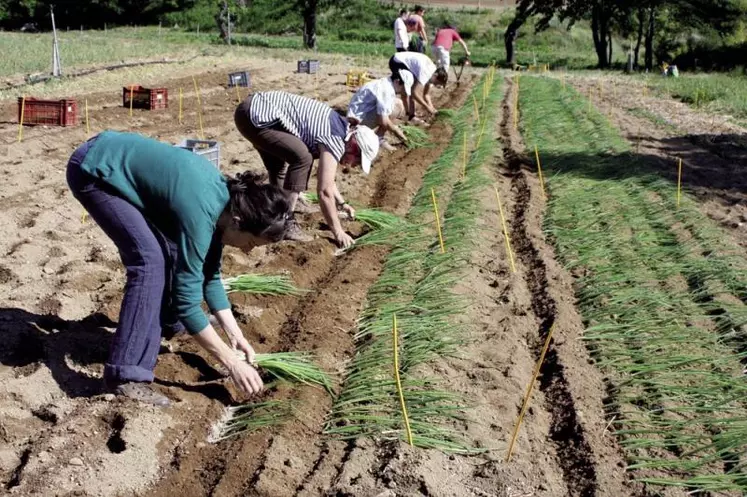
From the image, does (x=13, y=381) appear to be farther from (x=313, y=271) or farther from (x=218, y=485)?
(x=313, y=271)

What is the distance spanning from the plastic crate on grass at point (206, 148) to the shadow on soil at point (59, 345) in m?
2.03

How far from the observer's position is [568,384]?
391 centimetres

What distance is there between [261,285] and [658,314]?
2.19m

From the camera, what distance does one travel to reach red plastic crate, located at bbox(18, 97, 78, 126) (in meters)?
8.71

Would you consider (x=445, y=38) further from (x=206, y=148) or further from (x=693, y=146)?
(x=206, y=148)

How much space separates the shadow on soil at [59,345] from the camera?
3.74m

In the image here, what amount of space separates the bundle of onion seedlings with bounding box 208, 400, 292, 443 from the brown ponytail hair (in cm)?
84

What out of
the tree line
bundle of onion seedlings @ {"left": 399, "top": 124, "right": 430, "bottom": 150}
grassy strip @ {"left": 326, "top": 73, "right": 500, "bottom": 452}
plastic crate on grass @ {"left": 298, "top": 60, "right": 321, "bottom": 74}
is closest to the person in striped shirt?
grassy strip @ {"left": 326, "top": 73, "right": 500, "bottom": 452}

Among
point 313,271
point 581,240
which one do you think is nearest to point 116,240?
point 313,271

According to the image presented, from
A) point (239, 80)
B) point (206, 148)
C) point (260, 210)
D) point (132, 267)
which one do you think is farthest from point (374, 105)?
point (239, 80)

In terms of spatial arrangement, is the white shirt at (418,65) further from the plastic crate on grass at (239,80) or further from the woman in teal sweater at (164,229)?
the woman in teal sweater at (164,229)

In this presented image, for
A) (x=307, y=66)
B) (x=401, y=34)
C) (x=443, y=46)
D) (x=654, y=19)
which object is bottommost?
(x=307, y=66)

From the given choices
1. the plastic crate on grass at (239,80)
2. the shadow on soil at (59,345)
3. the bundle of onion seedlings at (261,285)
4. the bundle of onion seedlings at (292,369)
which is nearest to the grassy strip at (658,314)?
the bundle of onion seedlings at (292,369)

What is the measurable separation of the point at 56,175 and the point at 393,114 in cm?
279
